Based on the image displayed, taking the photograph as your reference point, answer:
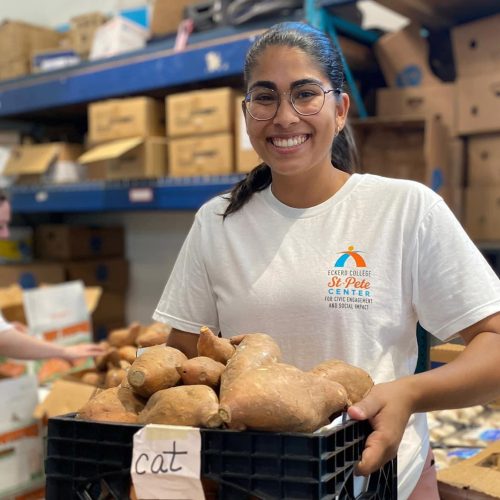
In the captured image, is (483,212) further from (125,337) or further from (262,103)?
(262,103)

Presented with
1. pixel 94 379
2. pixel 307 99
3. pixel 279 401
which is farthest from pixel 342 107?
pixel 94 379

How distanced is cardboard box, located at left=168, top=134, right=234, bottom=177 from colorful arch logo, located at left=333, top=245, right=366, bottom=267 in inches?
62.1

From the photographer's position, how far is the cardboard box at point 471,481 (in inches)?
44.6

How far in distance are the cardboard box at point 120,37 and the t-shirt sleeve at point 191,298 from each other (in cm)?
212

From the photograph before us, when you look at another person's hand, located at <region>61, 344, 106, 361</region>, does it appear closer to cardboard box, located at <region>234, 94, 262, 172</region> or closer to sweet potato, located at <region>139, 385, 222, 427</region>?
cardboard box, located at <region>234, 94, 262, 172</region>

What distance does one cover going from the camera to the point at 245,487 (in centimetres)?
64

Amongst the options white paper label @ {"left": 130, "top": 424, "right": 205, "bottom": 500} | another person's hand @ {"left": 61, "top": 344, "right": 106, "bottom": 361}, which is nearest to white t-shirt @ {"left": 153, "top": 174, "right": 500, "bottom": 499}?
white paper label @ {"left": 130, "top": 424, "right": 205, "bottom": 500}

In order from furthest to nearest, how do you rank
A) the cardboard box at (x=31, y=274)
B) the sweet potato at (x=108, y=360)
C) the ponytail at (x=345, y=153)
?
the cardboard box at (x=31, y=274), the sweet potato at (x=108, y=360), the ponytail at (x=345, y=153)

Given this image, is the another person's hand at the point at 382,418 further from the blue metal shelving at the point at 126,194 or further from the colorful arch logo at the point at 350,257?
the blue metal shelving at the point at 126,194

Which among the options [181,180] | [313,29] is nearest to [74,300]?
[181,180]

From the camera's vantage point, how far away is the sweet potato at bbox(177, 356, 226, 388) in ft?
2.58

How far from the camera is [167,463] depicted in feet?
2.17

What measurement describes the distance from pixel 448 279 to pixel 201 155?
1797 mm

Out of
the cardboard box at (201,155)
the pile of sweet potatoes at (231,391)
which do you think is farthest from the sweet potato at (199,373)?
the cardboard box at (201,155)
